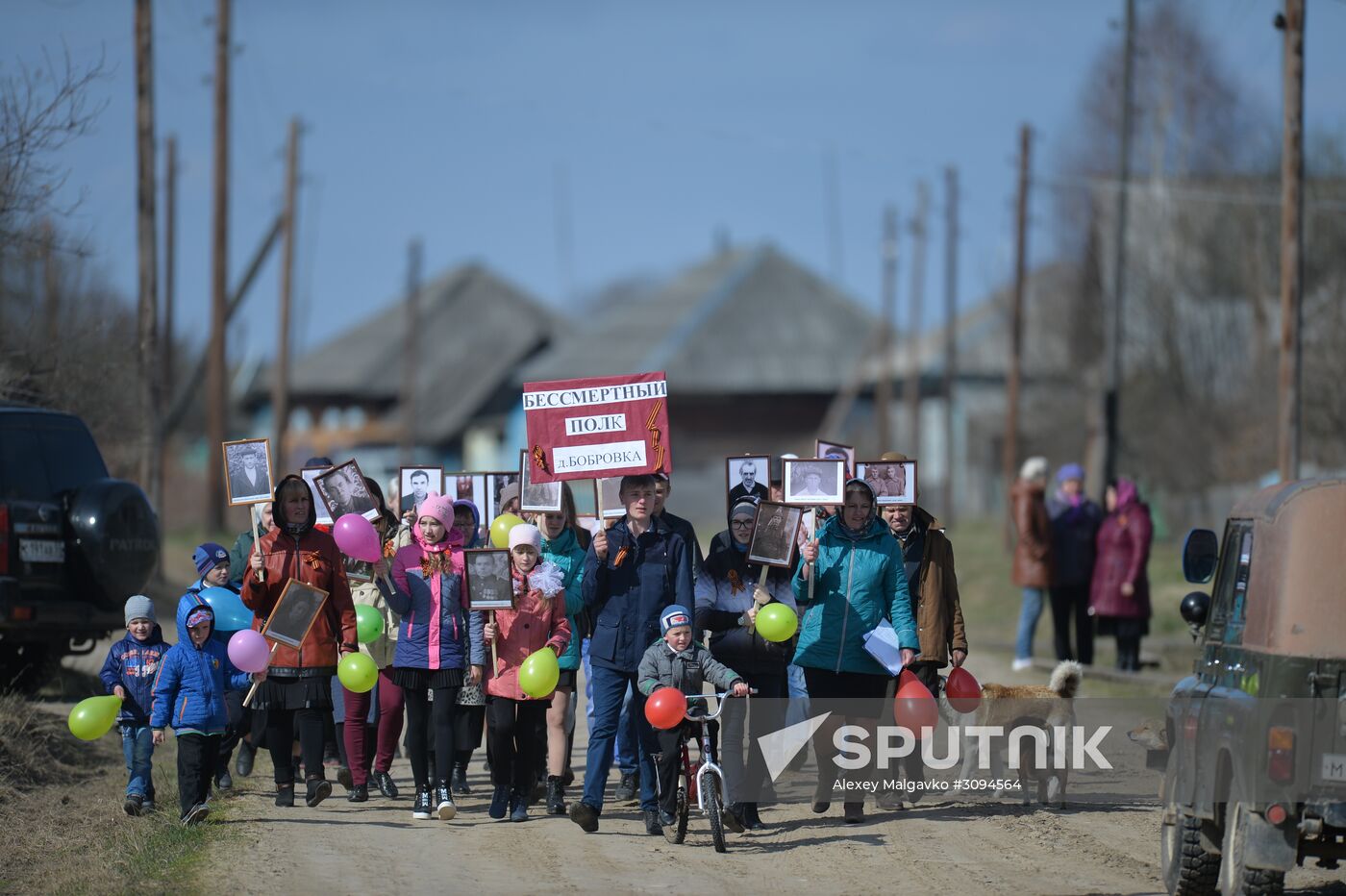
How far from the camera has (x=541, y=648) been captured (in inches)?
422

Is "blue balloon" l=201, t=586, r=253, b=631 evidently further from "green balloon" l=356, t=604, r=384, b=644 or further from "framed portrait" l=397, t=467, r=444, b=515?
"framed portrait" l=397, t=467, r=444, b=515

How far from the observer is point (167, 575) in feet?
95.8

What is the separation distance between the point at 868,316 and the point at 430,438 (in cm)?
1924

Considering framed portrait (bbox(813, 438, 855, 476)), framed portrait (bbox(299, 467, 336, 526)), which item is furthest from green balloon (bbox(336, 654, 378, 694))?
framed portrait (bbox(813, 438, 855, 476))

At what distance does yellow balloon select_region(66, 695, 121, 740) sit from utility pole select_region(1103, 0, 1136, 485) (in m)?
21.8

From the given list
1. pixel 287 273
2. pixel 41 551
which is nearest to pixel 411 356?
pixel 287 273

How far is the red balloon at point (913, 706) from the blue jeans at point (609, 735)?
5.03 feet

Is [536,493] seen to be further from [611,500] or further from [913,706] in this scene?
[913,706]

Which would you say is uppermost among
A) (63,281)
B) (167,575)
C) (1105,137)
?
(1105,137)

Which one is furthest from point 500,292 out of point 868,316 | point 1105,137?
point 1105,137

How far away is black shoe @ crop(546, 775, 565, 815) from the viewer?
11.0 metres

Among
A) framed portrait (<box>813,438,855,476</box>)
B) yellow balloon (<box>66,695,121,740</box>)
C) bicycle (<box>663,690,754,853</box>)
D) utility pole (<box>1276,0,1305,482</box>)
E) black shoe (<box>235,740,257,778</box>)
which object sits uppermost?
utility pole (<box>1276,0,1305,482</box>)

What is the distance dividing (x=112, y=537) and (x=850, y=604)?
21.8 feet

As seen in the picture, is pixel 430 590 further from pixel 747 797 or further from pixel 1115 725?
pixel 1115 725
